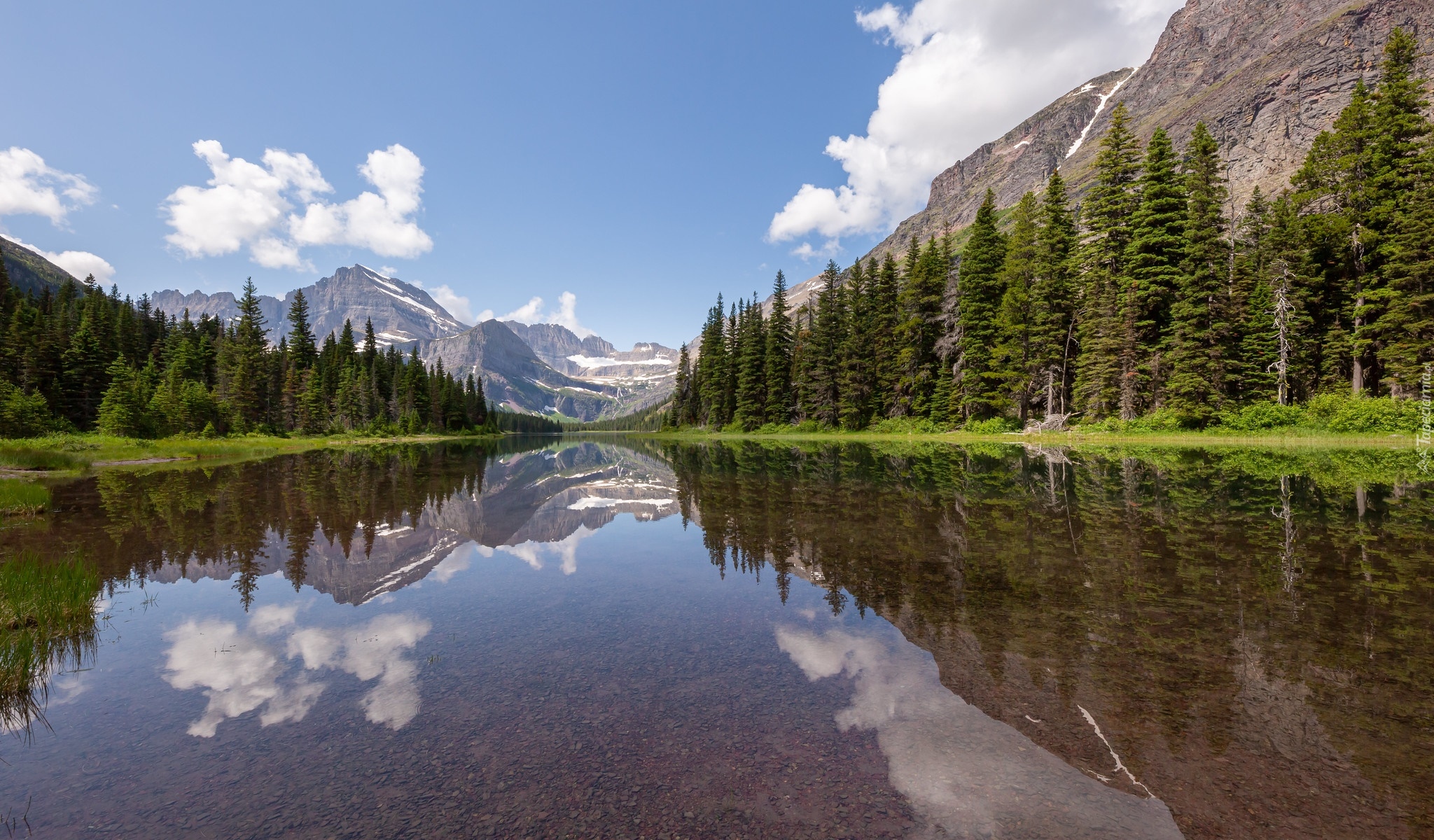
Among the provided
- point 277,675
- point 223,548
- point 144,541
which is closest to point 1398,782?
point 277,675

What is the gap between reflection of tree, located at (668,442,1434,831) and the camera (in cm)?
502

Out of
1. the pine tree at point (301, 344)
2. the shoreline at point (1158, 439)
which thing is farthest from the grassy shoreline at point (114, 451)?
the shoreline at point (1158, 439)

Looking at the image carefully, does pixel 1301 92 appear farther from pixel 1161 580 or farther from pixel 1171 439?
pixel 1161 580

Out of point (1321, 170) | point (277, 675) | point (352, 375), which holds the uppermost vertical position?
point (1321, 170)

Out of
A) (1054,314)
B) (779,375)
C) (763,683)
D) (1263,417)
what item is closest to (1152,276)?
(1054,314)

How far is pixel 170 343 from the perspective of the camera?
81938 mm

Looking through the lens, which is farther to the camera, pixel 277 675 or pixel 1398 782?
pixel 277 675

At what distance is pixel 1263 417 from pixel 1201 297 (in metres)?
8.70

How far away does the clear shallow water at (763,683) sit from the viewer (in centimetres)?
379

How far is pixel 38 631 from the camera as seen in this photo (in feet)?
23.7

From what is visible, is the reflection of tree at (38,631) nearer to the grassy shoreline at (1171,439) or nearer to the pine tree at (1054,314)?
the grassy shoreline at (1171,439)

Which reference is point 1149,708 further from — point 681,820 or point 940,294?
point 940,294

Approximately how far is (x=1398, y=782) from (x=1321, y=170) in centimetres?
5622

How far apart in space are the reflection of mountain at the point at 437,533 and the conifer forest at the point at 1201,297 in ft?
116
